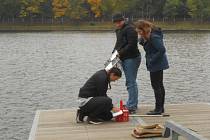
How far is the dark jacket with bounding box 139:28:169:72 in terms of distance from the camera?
11039 mm

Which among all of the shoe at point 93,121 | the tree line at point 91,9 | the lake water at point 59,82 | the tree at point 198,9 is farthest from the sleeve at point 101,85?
the tree line at point 91,9

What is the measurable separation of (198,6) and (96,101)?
9485 centimetres

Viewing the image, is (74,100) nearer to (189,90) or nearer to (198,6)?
(189,90)

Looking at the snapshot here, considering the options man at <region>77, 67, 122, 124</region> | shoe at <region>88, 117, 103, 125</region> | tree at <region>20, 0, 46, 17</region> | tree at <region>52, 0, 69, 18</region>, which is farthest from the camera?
tree at <region>52, 0, 69, 18</region>

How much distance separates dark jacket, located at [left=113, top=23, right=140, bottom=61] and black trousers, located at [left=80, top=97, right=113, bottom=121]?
1539mm

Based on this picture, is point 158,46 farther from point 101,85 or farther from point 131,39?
point 101,85

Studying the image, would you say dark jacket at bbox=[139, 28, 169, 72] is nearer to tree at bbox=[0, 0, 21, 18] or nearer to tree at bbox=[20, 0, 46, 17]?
tree at bbox=[20, 0, 46, 17]

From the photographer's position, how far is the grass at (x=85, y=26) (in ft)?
317

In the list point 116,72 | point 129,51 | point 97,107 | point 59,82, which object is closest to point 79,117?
point 97,107

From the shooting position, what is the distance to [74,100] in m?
21.3

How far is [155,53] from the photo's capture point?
11164 millimetres

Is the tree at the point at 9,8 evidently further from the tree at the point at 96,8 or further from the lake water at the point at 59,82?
the lake water at the point at 59,82

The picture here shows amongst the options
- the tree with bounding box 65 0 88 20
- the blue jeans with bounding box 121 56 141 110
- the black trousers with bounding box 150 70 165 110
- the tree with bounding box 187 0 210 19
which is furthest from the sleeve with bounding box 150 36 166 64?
the tree with bounding box 65 0 88 20

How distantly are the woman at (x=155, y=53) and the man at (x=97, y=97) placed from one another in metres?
1.22
